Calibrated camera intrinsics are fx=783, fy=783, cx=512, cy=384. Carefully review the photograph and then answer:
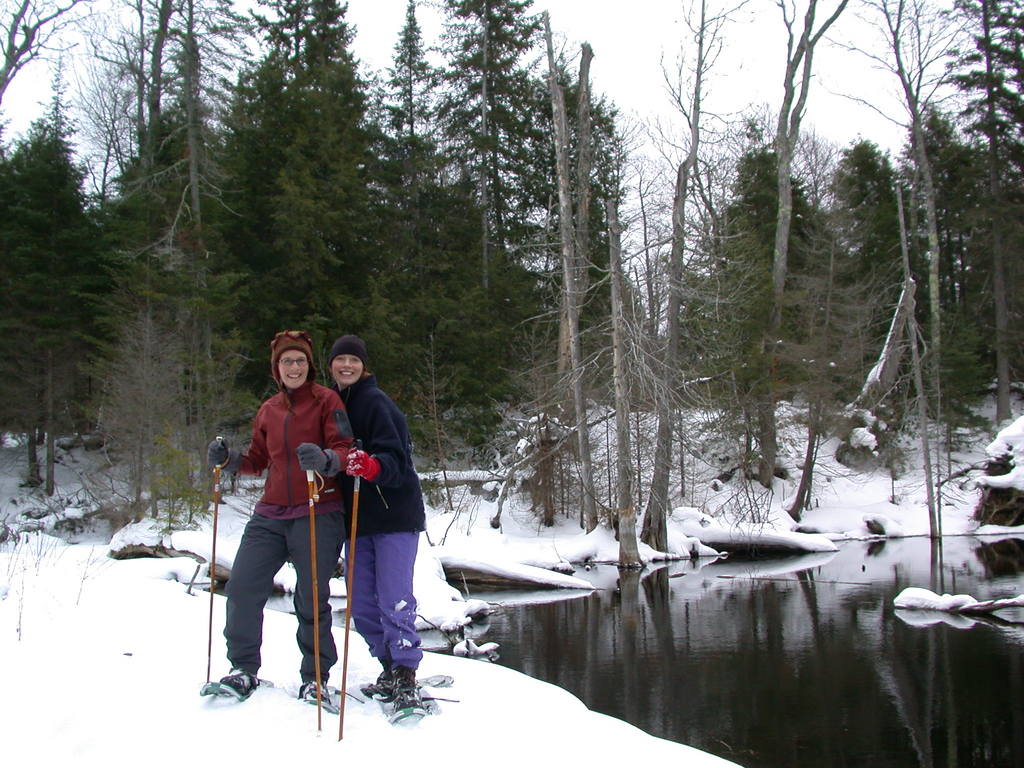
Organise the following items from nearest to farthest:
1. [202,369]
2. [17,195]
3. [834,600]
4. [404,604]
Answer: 1. [404,604]
2. [834,600]
3. [202,369]
4. [17,195]

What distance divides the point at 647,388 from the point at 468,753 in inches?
446

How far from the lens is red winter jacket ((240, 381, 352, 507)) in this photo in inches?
152

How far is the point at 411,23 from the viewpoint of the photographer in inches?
1142

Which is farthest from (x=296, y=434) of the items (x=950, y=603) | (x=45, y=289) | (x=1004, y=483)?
(x=45, y=289)

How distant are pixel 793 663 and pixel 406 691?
5026 mm

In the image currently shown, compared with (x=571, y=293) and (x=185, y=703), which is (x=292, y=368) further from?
(x=571, y=293)

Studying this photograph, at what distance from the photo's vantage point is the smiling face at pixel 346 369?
4133 mm

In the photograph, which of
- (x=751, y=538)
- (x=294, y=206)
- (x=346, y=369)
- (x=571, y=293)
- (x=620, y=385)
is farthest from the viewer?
(x=294, y=206)

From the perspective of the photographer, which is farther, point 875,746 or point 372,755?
point 875,746

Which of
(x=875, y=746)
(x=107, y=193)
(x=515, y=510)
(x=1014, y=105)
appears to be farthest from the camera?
(x=107, y=193)

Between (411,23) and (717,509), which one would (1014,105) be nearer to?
(717,509)

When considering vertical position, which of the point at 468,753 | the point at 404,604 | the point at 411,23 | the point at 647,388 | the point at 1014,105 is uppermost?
the point at 411,23

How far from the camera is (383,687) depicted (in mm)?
3836

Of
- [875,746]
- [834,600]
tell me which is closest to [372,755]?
[875,746]
